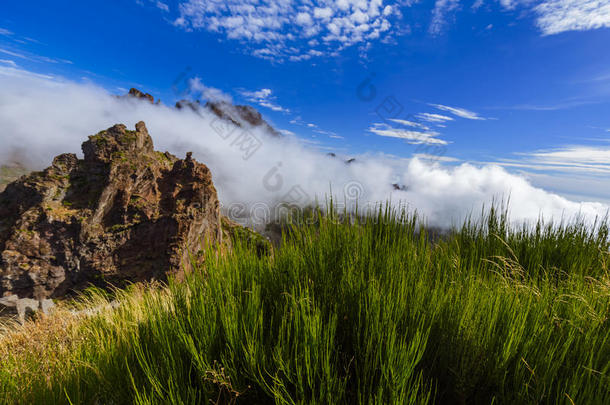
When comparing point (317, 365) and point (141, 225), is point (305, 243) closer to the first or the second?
point (317, 365)

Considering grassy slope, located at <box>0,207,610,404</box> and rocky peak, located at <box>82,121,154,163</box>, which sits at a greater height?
rocky peak, located at <box>82,121,154,163</box>

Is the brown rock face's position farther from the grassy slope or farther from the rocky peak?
the grassy slope

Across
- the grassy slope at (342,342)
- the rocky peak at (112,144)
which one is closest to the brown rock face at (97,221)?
the rocky peak at (112,144)

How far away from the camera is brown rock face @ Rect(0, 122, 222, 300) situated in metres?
20.4

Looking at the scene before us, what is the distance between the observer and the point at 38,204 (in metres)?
21.4

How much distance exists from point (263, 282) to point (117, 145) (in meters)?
25.7

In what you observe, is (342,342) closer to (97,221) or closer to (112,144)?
(97,221)

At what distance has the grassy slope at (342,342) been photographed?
1.70 meters

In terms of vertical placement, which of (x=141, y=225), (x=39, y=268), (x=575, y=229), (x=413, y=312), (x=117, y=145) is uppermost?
(x=117, y=145)

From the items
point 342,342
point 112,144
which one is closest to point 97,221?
point 112,144

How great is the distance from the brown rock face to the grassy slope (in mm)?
17590

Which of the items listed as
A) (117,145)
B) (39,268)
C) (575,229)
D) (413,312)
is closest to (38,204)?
(39,268)

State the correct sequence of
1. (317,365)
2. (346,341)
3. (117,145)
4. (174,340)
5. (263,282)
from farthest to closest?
(117,145) → (263,282) → (174,340) → (346,341) → (317,365)

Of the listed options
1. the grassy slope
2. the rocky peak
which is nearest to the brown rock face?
the rocky peak
